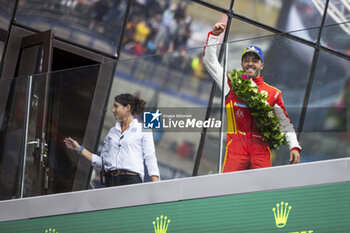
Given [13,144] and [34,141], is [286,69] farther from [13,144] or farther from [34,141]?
[13,144]

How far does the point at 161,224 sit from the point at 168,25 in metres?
5.19

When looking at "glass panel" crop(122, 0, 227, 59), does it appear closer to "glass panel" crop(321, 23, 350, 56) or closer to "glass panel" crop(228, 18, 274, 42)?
"glass panel" crop(228, 18, 274, 42)

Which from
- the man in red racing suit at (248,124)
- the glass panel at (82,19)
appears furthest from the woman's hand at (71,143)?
the glass panel at (82,19)

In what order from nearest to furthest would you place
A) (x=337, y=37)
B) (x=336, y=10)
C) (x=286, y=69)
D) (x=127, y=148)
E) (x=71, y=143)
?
(x=337, y=37) → (x=286, y=69) → (x=127, y=148) → (x=71, y=143) → (x=336, y=10)

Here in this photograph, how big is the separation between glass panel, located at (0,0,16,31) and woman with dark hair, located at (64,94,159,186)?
156 inches

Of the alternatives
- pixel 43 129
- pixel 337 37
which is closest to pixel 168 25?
pixel 43 129

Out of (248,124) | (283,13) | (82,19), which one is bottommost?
(248,124)

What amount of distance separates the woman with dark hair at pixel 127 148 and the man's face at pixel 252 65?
0.98 metres

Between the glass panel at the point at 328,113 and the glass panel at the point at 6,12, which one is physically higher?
the glass panel at the point at 6,12

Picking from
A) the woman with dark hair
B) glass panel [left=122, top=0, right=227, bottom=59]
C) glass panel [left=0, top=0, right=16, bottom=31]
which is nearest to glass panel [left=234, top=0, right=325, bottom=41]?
glass panel [left=122, top=0, right=227, bottom=59]

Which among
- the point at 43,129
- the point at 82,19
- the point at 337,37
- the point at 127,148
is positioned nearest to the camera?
the point at 337,37

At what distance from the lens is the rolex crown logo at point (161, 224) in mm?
5188

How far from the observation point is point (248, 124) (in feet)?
16.1

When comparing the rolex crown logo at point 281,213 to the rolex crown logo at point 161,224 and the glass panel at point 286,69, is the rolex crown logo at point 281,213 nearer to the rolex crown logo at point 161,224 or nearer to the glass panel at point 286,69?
the glass panel at point 286,69
